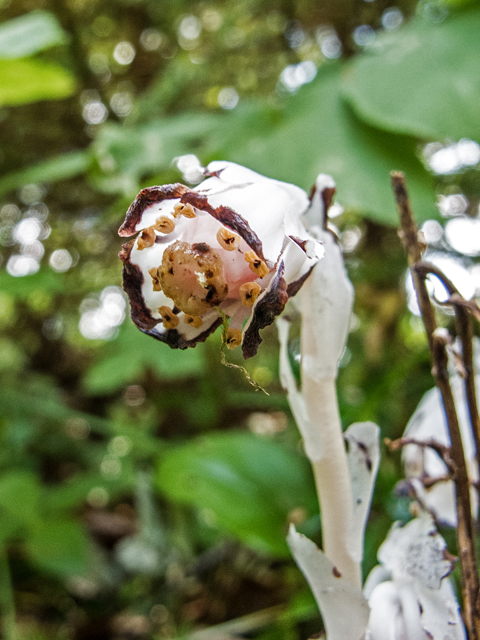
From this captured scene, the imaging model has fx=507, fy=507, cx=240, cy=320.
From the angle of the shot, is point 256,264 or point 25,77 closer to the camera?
point 256,264

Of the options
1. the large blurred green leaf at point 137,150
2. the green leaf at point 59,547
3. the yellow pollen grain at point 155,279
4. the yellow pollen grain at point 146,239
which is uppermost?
the yellow pollen grain at point 146,239

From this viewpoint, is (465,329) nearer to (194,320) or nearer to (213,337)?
(194,320)

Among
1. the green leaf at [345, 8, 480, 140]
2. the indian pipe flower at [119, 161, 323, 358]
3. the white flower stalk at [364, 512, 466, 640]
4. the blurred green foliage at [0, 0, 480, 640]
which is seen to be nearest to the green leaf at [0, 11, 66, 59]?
the blurred green foliage at [0, 0, 480, 640]

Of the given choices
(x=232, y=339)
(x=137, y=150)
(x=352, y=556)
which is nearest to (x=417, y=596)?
(x=352, y=556)

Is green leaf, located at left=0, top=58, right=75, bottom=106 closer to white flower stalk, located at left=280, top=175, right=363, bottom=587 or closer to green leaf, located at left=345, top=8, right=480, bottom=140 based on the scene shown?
green leaf, located at left=345, top=8, right=480, bottom=140

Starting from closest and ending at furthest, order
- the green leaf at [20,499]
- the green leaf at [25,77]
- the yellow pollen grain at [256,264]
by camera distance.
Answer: the yellow pollen grain at [256,264] < the green leaf at [25,77] < the green leaf at [20,499]

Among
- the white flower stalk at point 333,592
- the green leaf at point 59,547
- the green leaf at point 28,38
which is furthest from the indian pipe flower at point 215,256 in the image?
the green leaf at point 59,547

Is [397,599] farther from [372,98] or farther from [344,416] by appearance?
[372,98]

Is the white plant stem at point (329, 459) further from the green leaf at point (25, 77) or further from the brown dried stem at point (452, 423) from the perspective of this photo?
the green leaf at point (25, 77)
